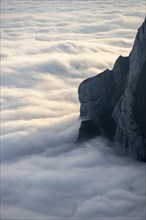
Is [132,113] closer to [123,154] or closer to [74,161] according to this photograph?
[123,154]

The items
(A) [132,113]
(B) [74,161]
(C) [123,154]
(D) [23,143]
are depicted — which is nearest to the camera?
(A) [132,113]

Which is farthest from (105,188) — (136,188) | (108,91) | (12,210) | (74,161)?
(108,91)

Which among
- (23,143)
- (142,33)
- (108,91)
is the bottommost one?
(23,143)

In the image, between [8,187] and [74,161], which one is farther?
[74,161]

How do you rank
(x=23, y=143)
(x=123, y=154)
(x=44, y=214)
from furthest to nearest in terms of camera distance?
(x=23, y=143), (x=123, y=154), (x=44, y=214)

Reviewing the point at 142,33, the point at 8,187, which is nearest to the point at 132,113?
the point at 142,33

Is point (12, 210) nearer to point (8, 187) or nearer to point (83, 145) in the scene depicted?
point (8, 187)

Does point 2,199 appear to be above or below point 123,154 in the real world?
below
